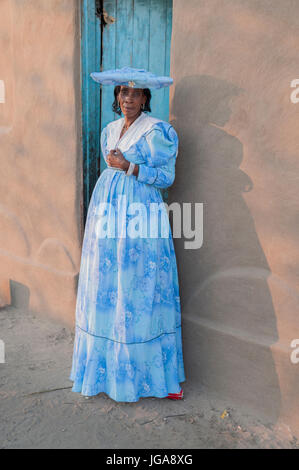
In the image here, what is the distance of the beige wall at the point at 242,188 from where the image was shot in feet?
7.93

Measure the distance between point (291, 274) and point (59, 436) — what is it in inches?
67.1

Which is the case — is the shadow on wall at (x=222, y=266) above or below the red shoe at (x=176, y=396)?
above

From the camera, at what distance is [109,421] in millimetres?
2699

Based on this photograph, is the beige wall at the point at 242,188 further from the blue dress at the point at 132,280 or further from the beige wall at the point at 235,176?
the blue dress at the point at 132,280

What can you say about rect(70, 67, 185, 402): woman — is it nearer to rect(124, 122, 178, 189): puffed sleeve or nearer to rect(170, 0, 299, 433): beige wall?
rect(124, 122, 178, 189): puffed sleeve

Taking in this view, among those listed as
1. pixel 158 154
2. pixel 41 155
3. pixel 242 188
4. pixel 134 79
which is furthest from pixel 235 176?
pixel 41 155

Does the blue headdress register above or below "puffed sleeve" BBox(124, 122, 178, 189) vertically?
above

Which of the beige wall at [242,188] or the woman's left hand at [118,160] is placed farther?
the woman's left hand at [118,160]

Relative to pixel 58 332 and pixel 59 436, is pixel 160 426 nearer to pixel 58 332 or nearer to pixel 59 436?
pixel 59 436

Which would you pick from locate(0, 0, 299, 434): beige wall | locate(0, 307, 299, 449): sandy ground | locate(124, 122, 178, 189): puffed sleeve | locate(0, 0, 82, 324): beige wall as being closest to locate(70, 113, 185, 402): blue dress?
locate(124, 122, 178, 189): puffed sleeve

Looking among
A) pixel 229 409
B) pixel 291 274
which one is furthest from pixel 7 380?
pixel 291 274

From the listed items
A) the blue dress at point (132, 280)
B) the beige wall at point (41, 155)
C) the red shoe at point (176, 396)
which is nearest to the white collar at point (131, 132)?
the blue dress at point (132, 280)

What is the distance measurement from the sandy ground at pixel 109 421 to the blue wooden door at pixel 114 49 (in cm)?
150

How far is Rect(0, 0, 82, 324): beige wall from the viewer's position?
348 centimetres
